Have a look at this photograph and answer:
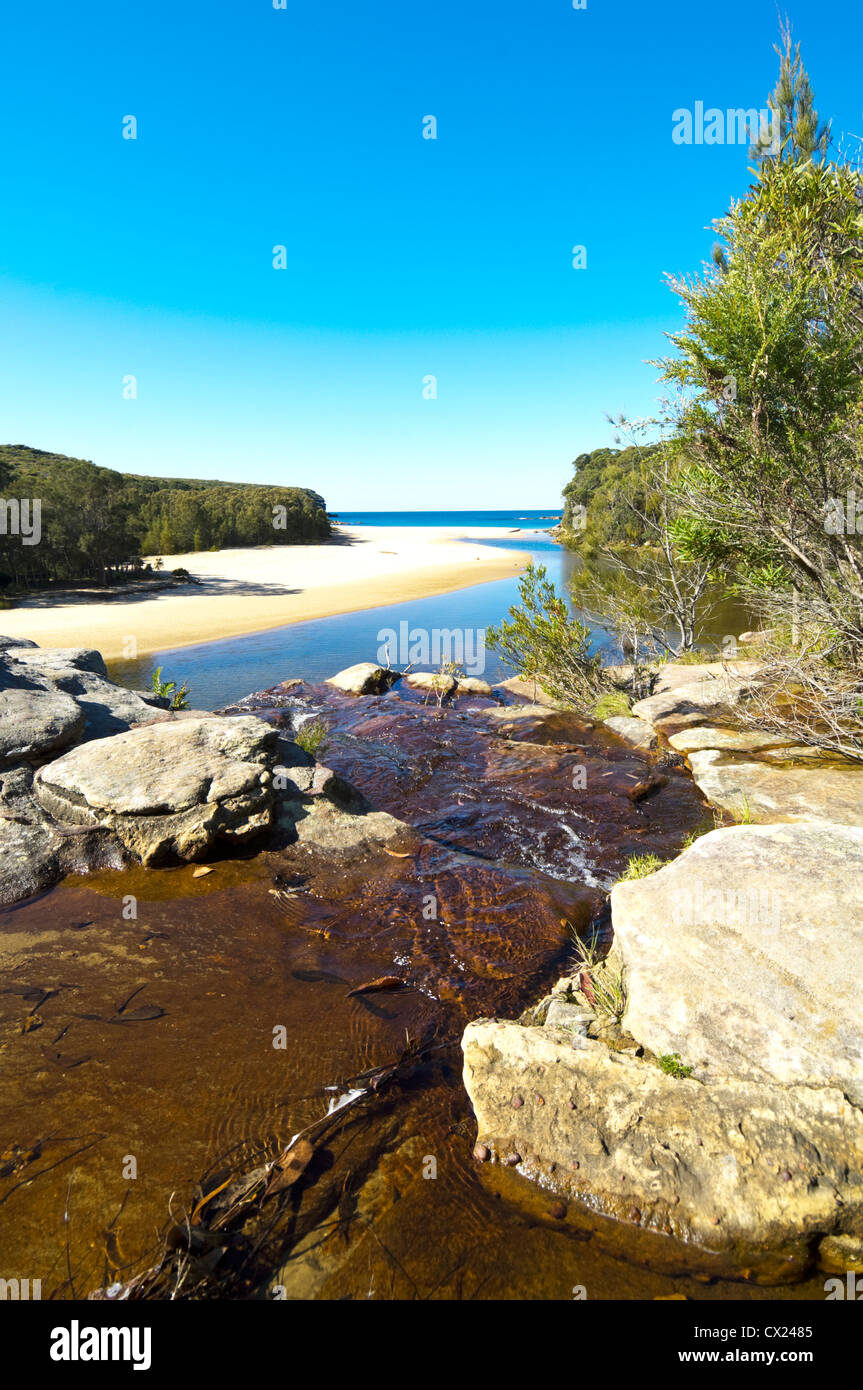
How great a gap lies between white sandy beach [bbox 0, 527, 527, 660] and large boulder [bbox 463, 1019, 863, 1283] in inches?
863

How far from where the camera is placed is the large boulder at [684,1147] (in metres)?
3.28

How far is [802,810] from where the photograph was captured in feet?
24.7

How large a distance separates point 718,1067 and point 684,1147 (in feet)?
1.78

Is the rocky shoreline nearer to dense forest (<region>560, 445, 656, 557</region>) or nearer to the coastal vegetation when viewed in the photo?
the coastal vegetation

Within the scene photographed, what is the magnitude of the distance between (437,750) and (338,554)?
52.6 m

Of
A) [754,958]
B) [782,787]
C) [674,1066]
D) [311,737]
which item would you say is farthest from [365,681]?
[674,1066]

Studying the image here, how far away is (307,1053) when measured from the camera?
4684 millimetres

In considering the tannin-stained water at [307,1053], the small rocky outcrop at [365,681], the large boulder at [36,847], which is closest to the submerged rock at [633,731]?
the tannin-stained water at [307,1053]

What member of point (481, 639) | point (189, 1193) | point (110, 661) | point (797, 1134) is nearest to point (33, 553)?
point (110, 661)

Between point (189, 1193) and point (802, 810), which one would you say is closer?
point (189, 1193)

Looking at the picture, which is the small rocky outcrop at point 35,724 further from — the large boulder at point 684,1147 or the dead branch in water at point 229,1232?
the large boulder at point 684,1147

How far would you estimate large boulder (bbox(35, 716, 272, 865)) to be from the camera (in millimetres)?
7195

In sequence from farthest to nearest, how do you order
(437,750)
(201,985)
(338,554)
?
1. (338,554)
2. (437,750)
3. (201,985)

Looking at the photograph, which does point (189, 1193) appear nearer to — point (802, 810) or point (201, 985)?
point (201, 985)
